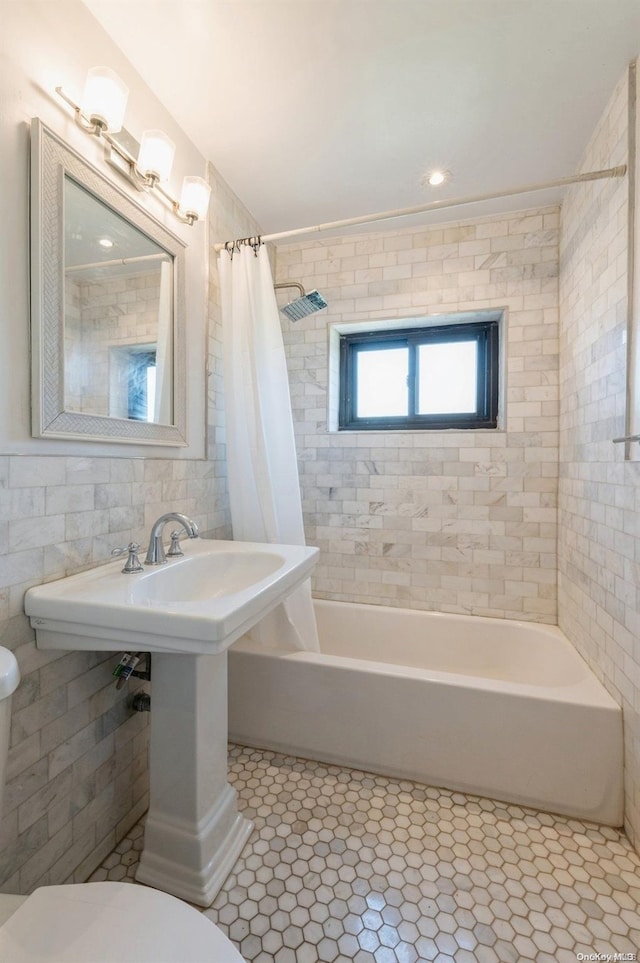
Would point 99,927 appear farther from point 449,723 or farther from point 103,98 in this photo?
point 103,98

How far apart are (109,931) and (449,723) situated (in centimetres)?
117

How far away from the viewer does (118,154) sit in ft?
4.09

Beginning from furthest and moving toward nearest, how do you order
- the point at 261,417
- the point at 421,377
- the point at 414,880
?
1. the point at 421,377
2. the point at 261,417
3. the point at 414,880

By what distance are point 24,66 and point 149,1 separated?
1.46 feet

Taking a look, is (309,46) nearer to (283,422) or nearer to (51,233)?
(51,233)

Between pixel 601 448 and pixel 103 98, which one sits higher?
pixel 103 98

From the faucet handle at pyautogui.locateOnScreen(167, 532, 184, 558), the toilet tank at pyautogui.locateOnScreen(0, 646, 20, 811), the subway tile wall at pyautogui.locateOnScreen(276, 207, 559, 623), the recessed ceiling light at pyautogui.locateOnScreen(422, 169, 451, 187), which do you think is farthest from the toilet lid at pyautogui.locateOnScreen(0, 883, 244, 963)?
the recessed ceiling light at pyautogui.locateOnScreen(422, 169, 451, 187)

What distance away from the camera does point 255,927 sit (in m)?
1.03

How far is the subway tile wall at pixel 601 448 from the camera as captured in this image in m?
A: 1.29

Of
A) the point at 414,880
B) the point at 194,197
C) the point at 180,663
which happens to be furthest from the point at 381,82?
the point at 414,880

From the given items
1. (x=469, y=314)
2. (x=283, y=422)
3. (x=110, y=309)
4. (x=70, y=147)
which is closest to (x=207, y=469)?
(x=283, y=422)

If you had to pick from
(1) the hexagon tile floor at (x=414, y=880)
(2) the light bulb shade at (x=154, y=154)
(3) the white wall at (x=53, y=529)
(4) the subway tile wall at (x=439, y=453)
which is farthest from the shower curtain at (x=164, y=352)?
(1) the hexagon tile floor at (x=414, y=880)

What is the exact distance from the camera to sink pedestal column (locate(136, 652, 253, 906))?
1104 mm

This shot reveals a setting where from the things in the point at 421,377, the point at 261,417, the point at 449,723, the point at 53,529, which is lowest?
the point at 449,723
